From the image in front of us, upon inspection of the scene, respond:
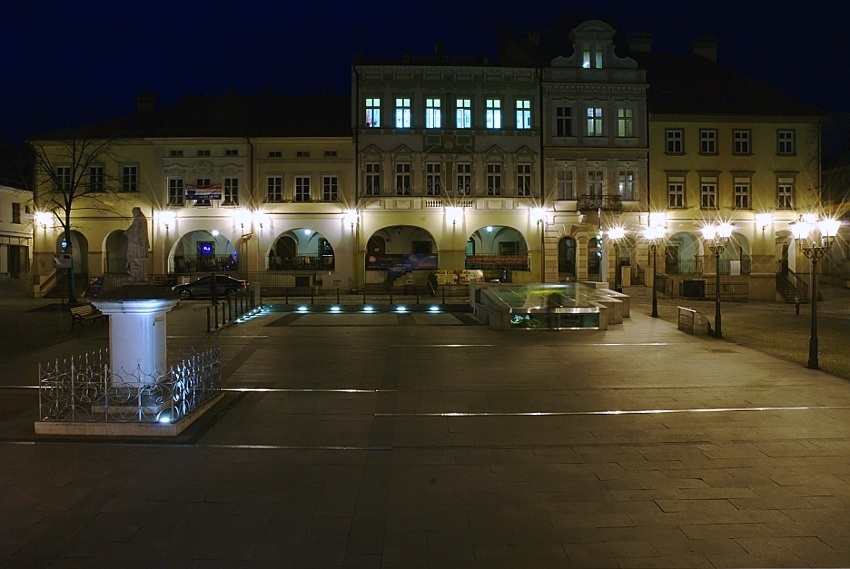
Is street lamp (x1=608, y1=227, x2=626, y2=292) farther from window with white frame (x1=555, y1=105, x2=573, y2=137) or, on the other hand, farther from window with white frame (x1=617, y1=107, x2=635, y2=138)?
window with white frame (x1=555, y1=105, x2=573, y2=137)

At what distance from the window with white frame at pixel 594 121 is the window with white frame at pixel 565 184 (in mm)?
2960

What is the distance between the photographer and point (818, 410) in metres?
10.2

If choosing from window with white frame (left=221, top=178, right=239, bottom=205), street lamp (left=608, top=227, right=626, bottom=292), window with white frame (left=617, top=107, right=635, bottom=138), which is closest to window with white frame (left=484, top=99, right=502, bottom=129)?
window with white frame (left=617, top=107, right=635, bottom=138)

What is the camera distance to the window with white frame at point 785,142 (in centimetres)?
4197

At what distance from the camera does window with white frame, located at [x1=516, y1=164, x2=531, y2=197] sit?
135ft

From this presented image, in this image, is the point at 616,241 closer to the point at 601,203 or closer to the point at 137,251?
the point at 601,203

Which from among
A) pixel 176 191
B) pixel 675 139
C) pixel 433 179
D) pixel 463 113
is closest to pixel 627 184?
pixel 675 139

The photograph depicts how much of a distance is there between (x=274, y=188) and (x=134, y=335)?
3195cm

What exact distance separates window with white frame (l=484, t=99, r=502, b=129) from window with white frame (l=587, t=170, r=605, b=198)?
6.98 metres

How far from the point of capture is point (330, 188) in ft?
132

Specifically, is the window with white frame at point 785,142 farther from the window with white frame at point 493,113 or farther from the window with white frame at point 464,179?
the window with white frame at point 464,179

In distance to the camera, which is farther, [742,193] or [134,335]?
[742,193]

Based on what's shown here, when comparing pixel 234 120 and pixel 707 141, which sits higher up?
pixel 234 120

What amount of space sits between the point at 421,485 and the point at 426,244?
37574 millimetres
